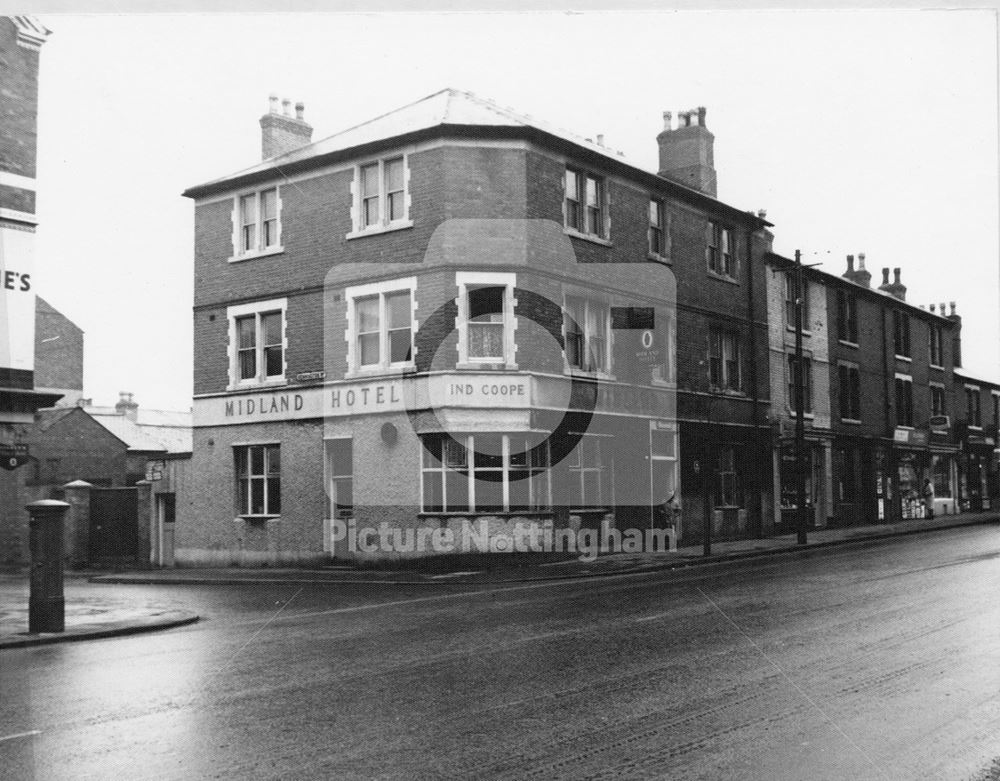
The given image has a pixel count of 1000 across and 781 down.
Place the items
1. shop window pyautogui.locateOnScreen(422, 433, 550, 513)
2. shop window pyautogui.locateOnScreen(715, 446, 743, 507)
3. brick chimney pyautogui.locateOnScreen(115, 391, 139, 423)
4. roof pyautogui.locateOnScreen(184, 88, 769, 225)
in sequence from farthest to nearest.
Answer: shop window pyautogui.locateOnScreen(715, 446, 743, 507) < shop window pyautogui.locateOnScreen(422, 433, 550, 513) < brick chimney pyautogui.locateOnScreen(115, 391, 139, 423) < roof pyautogui.locateOnScreen(184, 88, 769, 225)

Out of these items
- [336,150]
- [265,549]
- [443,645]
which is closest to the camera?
[443,645]

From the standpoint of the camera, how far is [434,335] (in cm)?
1334

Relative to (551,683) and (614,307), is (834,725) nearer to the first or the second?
(551,683)

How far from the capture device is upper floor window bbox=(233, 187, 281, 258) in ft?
40.8

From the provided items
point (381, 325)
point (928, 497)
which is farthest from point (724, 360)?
point (381, 325)

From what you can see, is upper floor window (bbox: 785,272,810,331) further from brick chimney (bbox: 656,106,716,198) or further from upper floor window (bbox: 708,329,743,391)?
brick chimney (bbox: 656,106,716,198)

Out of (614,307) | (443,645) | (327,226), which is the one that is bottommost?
(443,645)

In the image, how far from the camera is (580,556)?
548 inches

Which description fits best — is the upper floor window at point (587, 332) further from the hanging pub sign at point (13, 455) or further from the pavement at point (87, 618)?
the hanging pub sign at point (13, 455)

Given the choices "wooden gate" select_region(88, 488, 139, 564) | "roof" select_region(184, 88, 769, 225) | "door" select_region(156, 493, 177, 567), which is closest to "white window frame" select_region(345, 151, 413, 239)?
"roof" select_region(184, 88, 769, 225)

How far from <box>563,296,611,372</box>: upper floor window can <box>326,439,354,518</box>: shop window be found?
3.72 m

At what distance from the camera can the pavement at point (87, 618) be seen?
10.4 metres

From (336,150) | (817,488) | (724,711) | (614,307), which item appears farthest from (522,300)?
(817,488)

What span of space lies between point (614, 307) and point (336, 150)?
443cm
